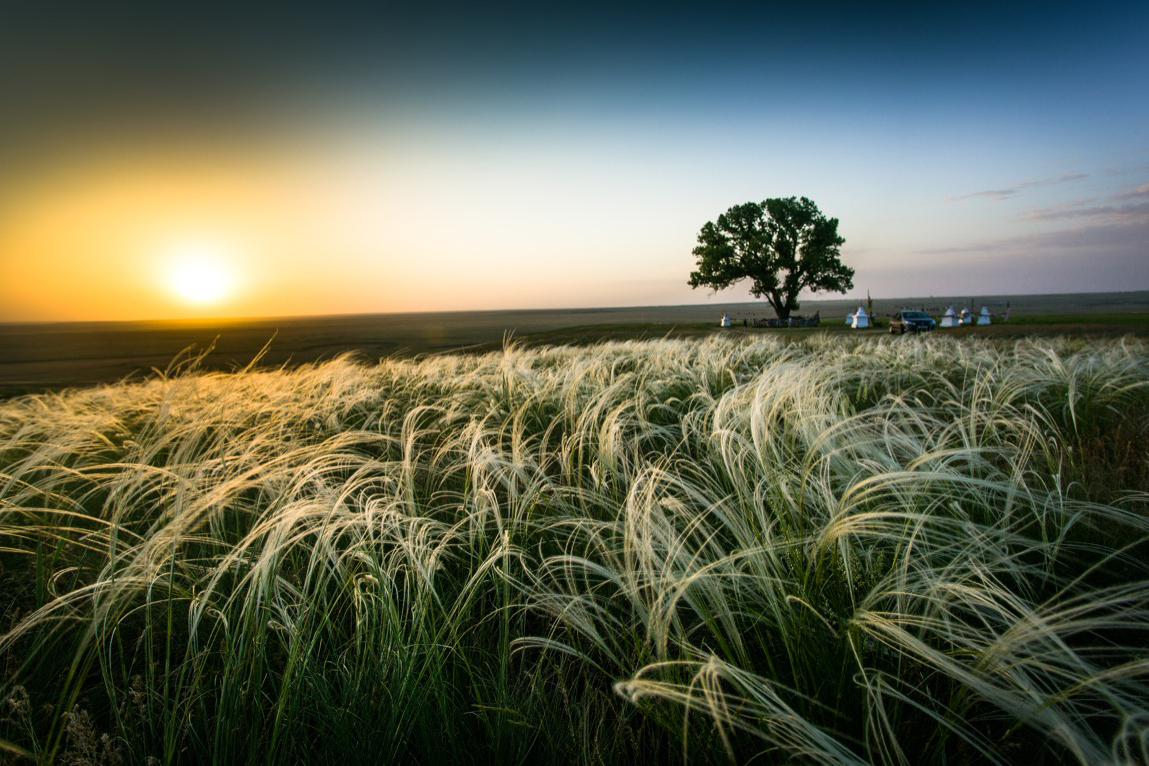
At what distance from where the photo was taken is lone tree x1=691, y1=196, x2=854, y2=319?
35.0 m

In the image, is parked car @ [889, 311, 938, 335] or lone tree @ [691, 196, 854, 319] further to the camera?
lone tree @ [691, 196, 854, 319]

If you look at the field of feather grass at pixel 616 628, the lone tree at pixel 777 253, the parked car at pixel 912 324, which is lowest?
the field of feather grass at pixel 616 628

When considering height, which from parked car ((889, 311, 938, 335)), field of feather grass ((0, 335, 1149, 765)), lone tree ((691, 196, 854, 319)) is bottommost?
field of feather grass ((0, 335, 1149, 765))

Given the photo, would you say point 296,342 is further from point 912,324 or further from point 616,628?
point 616,628

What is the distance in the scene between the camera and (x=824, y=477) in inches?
65.3

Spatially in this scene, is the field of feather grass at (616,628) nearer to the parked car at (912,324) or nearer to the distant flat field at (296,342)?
the distant flat field at (296,342)

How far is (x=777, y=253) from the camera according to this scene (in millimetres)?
35375

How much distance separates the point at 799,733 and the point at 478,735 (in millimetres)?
660

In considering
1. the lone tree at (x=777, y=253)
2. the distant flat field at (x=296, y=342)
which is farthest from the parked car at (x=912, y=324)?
the lone tree at (x=777, y=253)

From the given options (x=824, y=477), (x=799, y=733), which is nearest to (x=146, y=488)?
(x=799, y=733)

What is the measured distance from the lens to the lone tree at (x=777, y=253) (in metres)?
35.0

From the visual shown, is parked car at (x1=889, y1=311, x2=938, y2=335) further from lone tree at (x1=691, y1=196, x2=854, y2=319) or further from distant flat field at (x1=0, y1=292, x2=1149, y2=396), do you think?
lone tree at (x1=691, y1=196, x2=854, y2=319)

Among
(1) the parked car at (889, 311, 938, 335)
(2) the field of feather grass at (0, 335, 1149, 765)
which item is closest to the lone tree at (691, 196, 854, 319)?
(1) the parked car at (889, 311, 938, 335)

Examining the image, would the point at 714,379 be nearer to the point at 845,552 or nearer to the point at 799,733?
the point at 845,552
